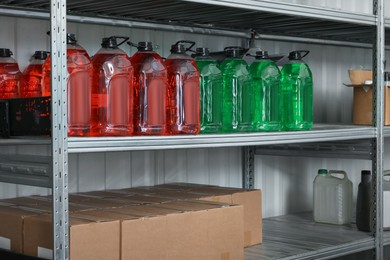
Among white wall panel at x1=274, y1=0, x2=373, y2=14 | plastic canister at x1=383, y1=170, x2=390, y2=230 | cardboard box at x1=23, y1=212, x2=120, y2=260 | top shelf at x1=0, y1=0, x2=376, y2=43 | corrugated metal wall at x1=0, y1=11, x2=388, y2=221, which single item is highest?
white wall panel at x1=274, y1=0, x2=373, y2=14

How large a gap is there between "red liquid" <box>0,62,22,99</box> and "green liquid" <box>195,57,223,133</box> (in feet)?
2.02

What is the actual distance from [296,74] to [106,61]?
3.10ft

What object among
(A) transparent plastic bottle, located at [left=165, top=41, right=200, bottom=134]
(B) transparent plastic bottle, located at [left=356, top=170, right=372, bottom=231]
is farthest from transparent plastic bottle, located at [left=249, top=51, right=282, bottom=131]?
(B) transparent plastic bottle, located at [left=356, top=170, right=372, bottom=231]

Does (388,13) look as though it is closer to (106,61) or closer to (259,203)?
(259,203)

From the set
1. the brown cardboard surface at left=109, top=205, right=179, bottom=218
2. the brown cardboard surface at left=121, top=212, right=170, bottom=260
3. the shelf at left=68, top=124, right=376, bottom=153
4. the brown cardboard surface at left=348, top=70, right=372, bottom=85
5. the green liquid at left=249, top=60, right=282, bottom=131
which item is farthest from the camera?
the brown cardboard surface at left=348, top=70, right=372, bottom=85

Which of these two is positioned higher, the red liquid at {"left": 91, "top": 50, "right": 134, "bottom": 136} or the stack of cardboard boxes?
the red liquid at {"left": 91, "top": 50, "right": 134, "bottom": 136}

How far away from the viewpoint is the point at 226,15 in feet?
8.52

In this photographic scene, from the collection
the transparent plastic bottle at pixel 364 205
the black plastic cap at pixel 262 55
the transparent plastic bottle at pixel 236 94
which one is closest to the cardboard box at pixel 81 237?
the transparent plastic bottle at pixel 236 94

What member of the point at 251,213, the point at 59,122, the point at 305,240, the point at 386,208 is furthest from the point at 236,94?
the point at 386,208

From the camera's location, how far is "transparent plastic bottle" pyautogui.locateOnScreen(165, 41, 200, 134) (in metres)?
2.20

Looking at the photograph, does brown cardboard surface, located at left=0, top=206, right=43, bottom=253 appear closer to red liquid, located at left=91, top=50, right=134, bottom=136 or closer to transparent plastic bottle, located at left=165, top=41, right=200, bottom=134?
red liquid, located at left=91, top=50, right=134, bottom=136

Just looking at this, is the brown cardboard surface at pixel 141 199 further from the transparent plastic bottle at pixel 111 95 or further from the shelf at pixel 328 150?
the shelf at pixel 328 150

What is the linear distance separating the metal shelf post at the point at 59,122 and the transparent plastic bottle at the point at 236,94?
77cm

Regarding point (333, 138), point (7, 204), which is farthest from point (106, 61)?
point (333, 138)
